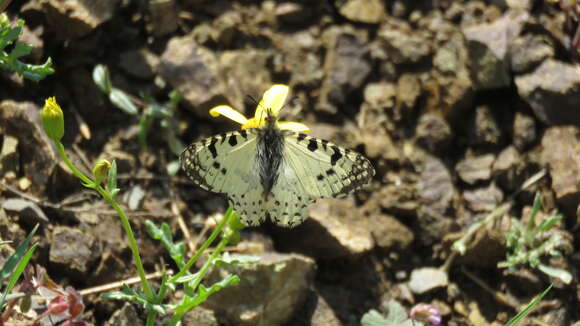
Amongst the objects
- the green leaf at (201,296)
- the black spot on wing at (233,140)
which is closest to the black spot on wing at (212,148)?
the black spot on wing at (233,140)

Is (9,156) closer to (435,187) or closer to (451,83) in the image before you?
(435,187)

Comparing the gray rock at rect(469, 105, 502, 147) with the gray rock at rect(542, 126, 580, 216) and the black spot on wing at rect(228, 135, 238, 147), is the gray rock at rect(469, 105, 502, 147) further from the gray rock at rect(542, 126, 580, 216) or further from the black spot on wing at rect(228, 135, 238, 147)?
the black spot on wing at rect(228, 135, 238, 147)

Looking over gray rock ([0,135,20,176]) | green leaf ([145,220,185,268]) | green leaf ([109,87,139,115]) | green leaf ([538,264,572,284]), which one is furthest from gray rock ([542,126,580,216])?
gray rock ([0,135,20,176])

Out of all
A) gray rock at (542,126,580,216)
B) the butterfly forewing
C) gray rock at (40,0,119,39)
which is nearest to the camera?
the butterfly forewing

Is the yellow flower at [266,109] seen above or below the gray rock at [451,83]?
above

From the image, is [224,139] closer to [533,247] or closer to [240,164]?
[240,164]

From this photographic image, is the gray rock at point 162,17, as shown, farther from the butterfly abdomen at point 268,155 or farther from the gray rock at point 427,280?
the gray rock at point 427,280
